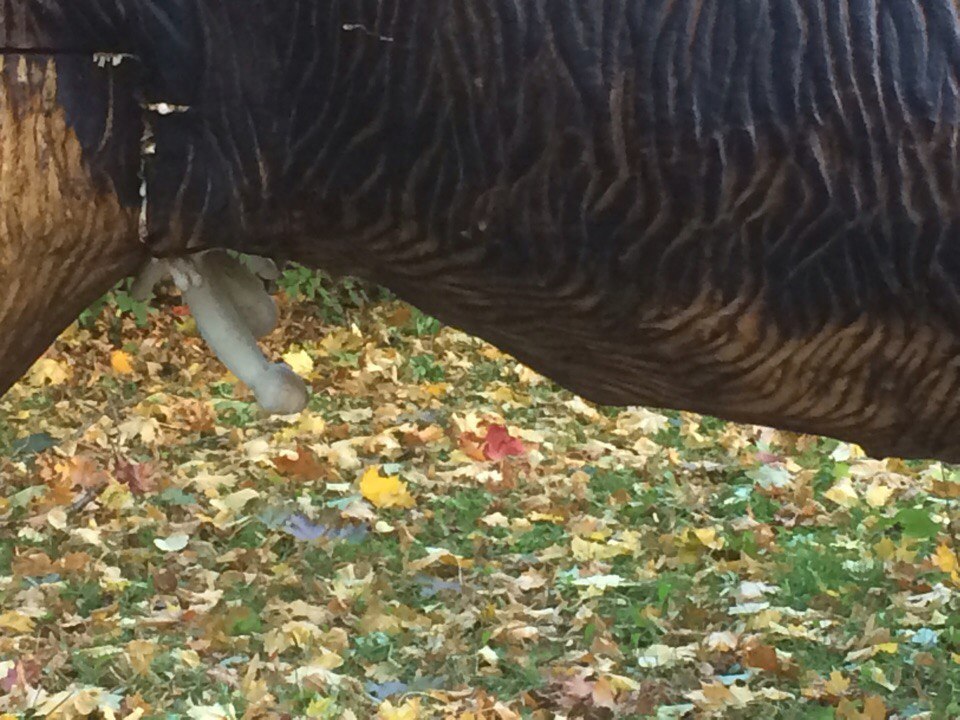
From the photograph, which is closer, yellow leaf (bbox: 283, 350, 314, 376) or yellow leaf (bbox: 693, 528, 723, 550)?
yellow leaf (bbox: 693, 528, 723, 550)

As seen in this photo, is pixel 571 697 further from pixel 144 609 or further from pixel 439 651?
pixel 144 609

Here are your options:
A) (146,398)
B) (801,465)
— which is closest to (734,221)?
(801,465)

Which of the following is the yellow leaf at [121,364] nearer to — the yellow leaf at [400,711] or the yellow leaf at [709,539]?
the yellow leaf at [709,539]

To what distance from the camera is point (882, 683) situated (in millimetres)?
3344

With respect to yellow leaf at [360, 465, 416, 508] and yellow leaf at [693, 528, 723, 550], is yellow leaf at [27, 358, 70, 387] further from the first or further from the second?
yellow leaf at [693, 528, 723, 550]

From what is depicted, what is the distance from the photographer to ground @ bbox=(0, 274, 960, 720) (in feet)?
11.1

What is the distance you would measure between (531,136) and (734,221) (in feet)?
0.75

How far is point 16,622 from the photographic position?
3.66 meters

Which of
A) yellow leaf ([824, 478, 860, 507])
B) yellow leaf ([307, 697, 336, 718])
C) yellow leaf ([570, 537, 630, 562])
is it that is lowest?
yellow leaf ([307, 697, 336, 718])

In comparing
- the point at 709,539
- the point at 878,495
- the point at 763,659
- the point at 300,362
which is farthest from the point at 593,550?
the point at 300,362

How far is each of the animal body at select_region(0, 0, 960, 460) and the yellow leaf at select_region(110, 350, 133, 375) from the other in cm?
510

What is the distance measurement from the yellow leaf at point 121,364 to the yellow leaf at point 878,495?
368 centimetres

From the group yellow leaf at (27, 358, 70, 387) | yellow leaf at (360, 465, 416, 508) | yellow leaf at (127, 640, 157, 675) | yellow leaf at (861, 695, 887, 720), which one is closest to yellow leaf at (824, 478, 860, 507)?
yellow leaf at (861, 695, 887, 720)

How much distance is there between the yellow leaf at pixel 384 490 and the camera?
472cm
